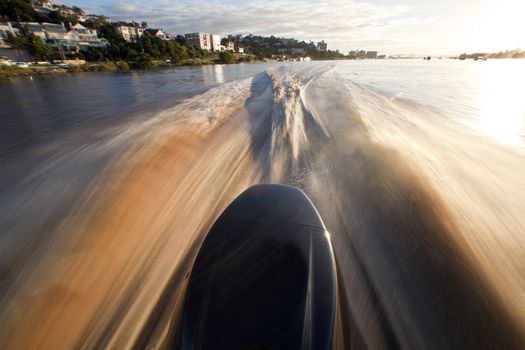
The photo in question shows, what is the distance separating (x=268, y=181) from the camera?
13.2 feet

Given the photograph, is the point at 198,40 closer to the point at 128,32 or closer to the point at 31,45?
the point at 128,32

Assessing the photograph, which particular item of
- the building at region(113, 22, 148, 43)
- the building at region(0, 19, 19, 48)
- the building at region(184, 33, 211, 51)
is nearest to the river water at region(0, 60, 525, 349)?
the building at region(0, 19, 19, 48)

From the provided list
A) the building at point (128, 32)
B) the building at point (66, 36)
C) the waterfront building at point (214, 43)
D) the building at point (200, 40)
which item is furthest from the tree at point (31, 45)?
the waterfront building at point (214, 43)

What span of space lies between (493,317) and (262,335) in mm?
2262

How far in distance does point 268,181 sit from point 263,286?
2488 mm

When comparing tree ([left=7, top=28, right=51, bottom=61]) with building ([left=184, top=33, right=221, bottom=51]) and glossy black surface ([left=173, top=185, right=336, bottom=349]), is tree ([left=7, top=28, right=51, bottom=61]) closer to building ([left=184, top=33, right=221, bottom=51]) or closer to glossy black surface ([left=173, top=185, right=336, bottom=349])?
glossy black surface ([left=173, top=185, right=336, bottom=349])

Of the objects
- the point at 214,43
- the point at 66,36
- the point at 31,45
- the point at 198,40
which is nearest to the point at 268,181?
the point at 31,45

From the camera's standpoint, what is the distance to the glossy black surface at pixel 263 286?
4.51 ft

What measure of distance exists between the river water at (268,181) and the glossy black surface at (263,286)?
24 cm

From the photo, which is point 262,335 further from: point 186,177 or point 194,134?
point 194,134

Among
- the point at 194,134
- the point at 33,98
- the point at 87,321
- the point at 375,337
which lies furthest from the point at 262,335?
the point at 33,98

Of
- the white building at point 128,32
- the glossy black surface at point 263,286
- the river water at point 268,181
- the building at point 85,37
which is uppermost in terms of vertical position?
the white building at point 128,32

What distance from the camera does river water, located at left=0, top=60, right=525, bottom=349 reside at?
6.88ft

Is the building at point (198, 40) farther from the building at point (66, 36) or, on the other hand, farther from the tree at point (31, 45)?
the tree at point (31, 45)
